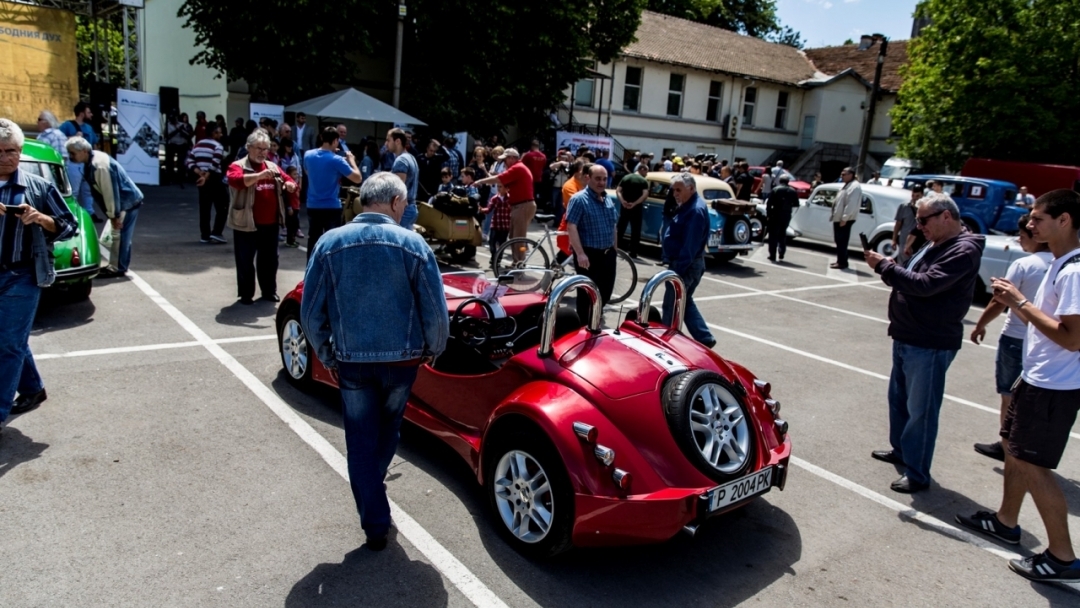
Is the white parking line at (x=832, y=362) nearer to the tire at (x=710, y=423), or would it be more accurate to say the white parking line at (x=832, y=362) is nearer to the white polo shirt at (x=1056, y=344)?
the white polo shirt at (x=1056, y=344)

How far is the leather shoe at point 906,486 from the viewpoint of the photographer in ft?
16.1

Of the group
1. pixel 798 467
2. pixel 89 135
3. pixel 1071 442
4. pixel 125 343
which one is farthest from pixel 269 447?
pixel 89 135

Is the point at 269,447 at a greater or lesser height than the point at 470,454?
lesser

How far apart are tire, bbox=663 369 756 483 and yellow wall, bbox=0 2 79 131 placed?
21981 millimetres

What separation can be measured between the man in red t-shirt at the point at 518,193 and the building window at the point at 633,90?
21.3 metres

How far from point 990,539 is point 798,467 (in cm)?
120

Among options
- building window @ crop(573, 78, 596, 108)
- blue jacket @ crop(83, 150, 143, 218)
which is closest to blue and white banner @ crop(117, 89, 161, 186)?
blue jacket @ crop(83, 150, 143, 218)

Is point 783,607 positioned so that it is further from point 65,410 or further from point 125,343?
point 125,343

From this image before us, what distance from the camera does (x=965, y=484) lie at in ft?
16.9

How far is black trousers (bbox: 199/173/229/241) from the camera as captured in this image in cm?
1145

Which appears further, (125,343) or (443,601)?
Result: (125,343)

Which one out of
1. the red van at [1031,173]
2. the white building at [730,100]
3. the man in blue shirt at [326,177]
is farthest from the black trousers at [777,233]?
the white building at [730,100]

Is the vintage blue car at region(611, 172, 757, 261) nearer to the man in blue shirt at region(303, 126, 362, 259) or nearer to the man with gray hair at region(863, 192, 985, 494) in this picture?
the man in blue shirt at region(303, 126, 362, 259)

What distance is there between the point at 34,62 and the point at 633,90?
2099 cm
